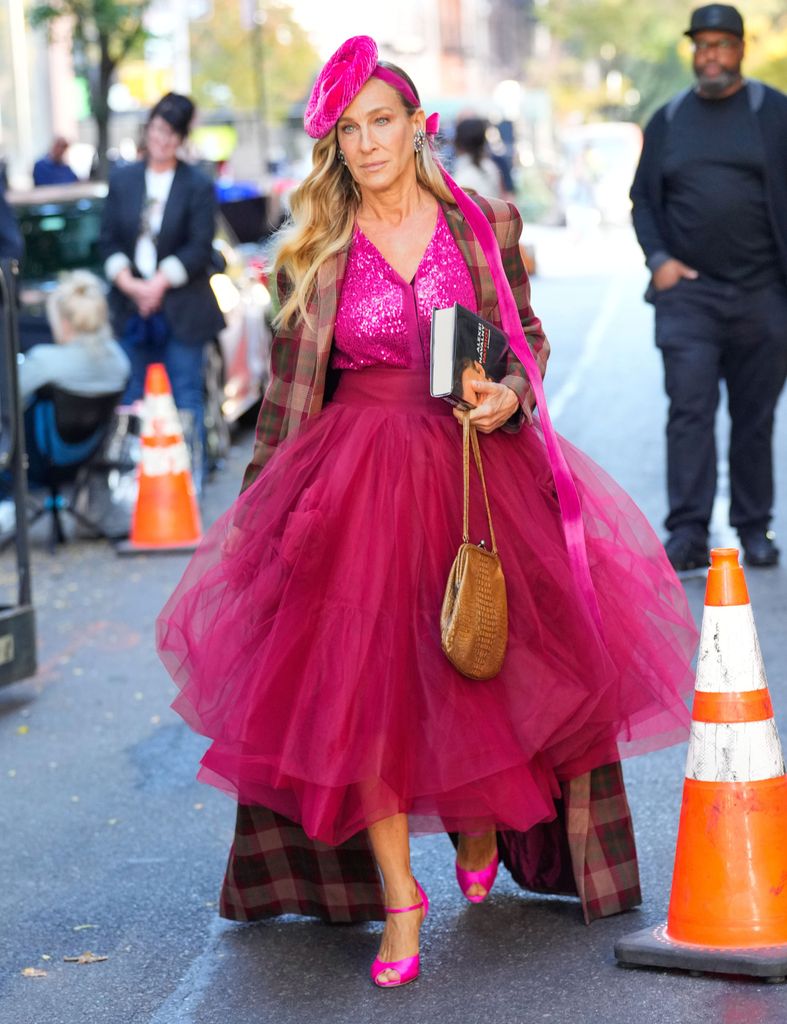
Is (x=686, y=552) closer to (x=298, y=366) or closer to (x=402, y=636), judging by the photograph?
(x=298, y=366)

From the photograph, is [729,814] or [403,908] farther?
[403,908]

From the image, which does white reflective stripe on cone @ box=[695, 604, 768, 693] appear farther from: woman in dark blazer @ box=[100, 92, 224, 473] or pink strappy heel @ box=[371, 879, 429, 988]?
woman in dark blazer @ box=[100, 92, 224, 473]

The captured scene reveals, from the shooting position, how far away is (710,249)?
8.18m

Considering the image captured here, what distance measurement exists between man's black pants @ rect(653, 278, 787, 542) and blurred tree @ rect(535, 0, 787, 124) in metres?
56.4

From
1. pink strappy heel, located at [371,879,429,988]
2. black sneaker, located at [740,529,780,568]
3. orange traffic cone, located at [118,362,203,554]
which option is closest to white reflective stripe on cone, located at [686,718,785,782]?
pink strappy heel, located at [371,879,429,988]

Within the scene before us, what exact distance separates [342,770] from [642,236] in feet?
15.9

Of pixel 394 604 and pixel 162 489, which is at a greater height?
pixel 394 604

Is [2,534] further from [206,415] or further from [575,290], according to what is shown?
[575,290]

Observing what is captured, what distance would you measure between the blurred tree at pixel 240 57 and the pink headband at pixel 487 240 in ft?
158

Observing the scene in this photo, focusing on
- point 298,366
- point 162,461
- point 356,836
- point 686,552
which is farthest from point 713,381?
point 356,836

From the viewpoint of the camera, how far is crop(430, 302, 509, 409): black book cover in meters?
4.08

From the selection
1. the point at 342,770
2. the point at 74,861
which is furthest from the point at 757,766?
the point at 74,861

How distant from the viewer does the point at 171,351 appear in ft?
34.8

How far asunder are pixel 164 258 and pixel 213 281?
1.44m
